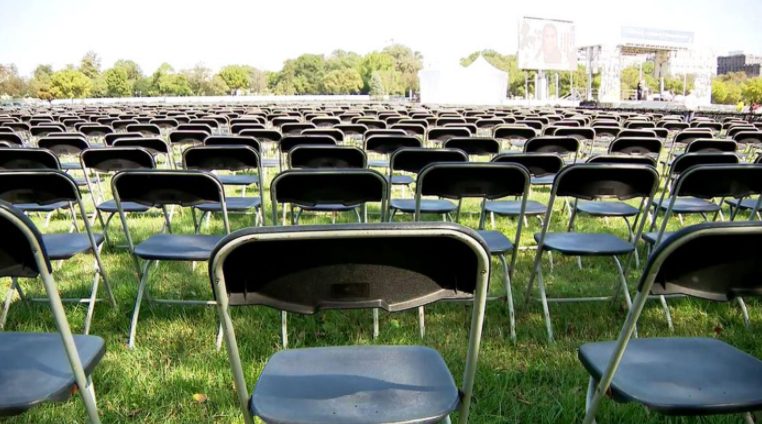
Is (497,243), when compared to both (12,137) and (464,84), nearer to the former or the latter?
(12,137)

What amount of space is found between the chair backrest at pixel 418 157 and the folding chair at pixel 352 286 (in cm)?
221

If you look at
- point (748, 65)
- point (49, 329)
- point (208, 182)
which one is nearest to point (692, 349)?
point (208, 182)

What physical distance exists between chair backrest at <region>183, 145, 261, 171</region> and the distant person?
42.1 m

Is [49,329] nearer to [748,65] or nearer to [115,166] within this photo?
[115,166]

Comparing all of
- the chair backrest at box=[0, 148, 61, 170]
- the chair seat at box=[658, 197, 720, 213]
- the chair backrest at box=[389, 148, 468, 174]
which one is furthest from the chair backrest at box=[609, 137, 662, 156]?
the chair backrest at box=[0, 148, 61, 170]

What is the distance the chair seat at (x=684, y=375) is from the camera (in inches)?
61.1

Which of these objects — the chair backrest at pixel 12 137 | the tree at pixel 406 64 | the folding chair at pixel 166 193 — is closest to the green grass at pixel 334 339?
the folding chair at pixel 166 193

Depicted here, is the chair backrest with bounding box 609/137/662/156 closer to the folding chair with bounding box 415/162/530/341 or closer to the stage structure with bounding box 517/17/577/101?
the folding chair with bounding box 415/162/530/341

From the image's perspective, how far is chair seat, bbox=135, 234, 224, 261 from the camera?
290 cm

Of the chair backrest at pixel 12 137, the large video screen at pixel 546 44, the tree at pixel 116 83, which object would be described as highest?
the tree at pixel 116 83

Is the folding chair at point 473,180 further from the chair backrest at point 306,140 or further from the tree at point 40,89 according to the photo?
the tree at point 40,89

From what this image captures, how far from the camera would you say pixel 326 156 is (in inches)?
166

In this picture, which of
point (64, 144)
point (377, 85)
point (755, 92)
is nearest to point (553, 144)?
point (64, 144)

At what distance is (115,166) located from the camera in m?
4.09
